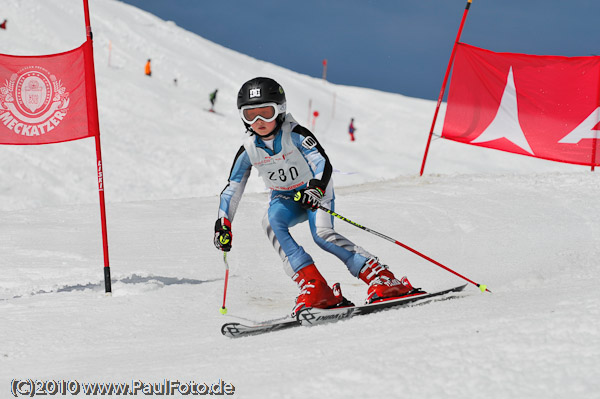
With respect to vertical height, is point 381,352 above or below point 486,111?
below

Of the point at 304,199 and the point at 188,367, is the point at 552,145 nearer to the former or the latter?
the point at 304,199

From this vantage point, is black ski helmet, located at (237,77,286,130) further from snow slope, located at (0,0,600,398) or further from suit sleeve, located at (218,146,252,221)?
snow slope, located at (0,0,600,398)

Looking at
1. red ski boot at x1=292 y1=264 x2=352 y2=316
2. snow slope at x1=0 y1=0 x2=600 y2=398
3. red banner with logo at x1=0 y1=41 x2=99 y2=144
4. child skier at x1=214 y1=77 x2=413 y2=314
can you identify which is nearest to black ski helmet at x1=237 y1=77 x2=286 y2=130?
child skier at x1=214 y1=77 x2=413 y2=314

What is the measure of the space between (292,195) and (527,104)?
7337mm

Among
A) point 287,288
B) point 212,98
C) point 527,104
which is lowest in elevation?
point 287,288

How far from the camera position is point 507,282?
15.8 ft

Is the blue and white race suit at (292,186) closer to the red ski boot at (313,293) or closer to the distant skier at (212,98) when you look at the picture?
the red ski boot at (313,293)

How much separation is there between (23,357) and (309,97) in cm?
3539

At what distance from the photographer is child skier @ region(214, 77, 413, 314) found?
404 cm

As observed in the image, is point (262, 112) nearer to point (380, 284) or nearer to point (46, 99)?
point (380, 284)

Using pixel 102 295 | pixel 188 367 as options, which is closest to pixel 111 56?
pixel 102 295

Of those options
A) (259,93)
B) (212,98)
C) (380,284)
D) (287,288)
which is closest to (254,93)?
(259,93)

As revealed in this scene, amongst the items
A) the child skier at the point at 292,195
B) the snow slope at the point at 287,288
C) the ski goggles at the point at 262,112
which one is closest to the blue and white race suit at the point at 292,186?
the child skier at the point at 292,195

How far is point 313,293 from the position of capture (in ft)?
13.0
